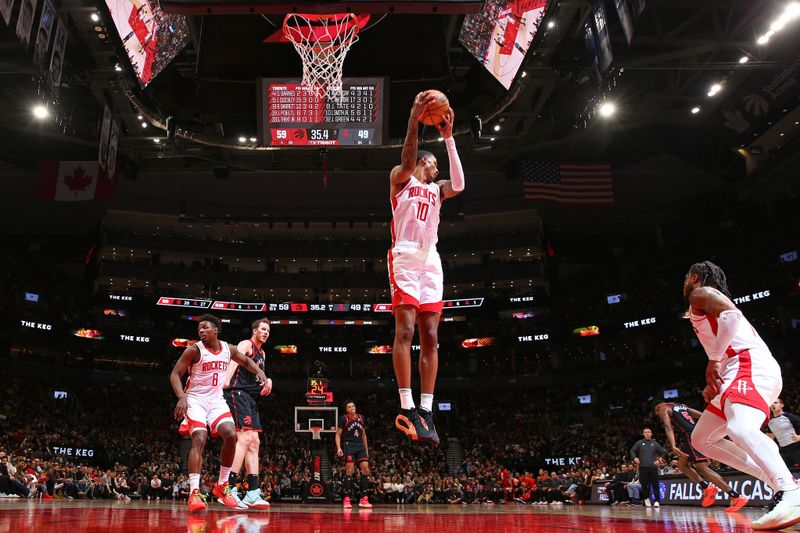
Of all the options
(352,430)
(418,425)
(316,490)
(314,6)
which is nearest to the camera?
(418,425)

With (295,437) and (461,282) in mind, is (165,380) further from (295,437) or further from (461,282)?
(461,282)

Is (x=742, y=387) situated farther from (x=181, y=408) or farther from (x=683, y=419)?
(x=683, y=419)

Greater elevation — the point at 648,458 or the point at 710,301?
the point at 710,301

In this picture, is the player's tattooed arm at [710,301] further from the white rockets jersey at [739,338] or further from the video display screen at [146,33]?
the video display screen at [146,33]

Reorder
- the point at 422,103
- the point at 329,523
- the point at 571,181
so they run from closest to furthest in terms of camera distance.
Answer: the point at 329,523 < the point at 422,103 < the point at 571,181

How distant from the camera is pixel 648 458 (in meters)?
13.3

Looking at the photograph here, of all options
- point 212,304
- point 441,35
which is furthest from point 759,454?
point 212,304

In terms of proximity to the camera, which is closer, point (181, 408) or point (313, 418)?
point (181, 408)

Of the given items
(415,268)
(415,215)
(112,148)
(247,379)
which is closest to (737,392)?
(415,268)

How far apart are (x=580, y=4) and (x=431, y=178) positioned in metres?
15.6

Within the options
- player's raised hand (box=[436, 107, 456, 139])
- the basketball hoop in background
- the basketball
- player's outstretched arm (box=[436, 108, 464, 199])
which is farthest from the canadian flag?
the basketball

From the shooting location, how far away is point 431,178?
6102 mm

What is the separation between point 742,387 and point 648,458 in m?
9.84

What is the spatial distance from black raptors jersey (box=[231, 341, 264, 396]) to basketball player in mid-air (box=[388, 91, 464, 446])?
3583 millimetres
